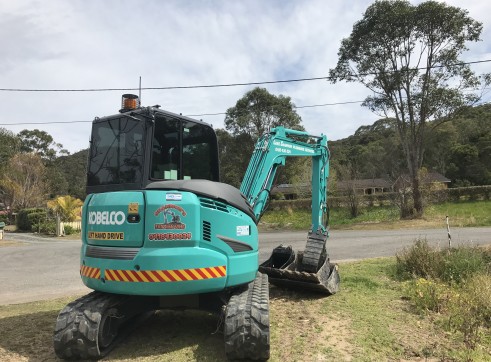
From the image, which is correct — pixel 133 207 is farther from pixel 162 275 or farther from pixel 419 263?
pixel 419 263

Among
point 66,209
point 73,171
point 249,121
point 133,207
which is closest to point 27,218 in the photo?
point 66,209

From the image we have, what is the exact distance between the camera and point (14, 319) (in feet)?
21.8

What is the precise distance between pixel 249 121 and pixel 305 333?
33254mm

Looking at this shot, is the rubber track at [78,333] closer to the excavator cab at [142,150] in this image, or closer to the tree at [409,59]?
the excavator cab at [142,150]

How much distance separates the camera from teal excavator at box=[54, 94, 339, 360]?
15.1 feet

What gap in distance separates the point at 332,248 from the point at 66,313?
11766 mm

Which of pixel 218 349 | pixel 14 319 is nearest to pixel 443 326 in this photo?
pixel 218 349

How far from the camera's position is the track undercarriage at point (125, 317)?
4.46m

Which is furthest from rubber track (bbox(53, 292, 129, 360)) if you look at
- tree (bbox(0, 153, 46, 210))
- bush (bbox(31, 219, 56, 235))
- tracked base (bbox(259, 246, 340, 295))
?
tree (bbox(0, 153, 46, 210))

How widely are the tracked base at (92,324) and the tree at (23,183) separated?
4217cm

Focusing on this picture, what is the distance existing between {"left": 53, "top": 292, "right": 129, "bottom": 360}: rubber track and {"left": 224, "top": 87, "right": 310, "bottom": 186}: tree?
107ft

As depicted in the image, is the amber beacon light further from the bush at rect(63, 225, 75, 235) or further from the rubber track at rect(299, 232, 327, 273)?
the bush at rect(63, 225, 75, 235)

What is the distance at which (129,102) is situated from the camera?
5449mm

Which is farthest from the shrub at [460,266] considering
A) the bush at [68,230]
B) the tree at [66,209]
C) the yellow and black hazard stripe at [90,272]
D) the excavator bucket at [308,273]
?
the tree at [66,209]
